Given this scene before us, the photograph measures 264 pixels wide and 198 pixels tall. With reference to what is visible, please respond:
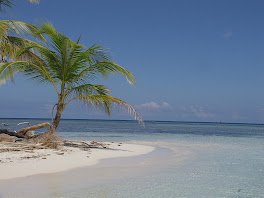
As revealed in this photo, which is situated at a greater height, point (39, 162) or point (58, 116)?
point (58, 116)

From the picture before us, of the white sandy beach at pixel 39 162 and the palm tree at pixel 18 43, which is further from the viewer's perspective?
the palm tree at pixel 18 43

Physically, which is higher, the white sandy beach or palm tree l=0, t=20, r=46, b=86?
palm tree l=0, t=20, r=46, b=86

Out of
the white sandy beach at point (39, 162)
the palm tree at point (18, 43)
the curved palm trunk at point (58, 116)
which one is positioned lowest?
the white sandy beach at point (39, 162)

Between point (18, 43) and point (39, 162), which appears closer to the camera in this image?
point (39, 162)

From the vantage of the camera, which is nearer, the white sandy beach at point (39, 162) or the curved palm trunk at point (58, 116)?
the white sandy beach at point (39, 162)

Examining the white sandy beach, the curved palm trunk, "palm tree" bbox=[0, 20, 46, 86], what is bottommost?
the white sandy beach

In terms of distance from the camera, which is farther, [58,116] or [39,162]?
[58,116]

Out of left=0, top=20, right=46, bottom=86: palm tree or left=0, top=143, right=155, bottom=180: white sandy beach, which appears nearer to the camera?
left=0, top=143, right=155, bottom=180: white sandy beach

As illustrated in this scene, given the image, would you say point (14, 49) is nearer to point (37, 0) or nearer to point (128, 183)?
point (37, 0)

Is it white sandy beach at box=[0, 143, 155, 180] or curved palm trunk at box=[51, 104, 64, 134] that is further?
curved palm trunk at box=[51, 104, 64, 134]

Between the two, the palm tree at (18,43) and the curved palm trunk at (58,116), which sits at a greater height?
the palm tree at (18,43)

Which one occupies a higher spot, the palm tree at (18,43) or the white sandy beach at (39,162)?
the palm tree at (18,43)

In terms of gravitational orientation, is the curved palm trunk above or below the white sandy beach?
above

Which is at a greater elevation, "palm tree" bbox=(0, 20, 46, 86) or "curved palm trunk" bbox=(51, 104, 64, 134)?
"palm tree" bbox=(0, 20, 46, 86)
